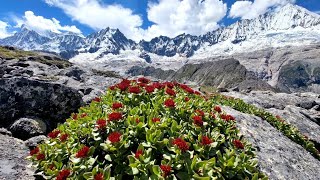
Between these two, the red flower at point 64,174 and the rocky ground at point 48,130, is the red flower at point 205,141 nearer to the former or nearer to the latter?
the red flower at point 64,174

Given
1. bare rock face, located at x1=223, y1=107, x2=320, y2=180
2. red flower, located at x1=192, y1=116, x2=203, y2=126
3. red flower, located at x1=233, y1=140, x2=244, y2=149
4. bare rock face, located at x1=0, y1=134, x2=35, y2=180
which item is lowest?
bare rock face, located at x1=223, y1=107, x2=320, y2=180

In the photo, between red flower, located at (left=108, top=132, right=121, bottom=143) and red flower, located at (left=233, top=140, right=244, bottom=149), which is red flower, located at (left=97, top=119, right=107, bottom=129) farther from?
red flower, located at (left=233, top=140, right=244, bottom=149)

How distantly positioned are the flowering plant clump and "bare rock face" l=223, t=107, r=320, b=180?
1.95 meters

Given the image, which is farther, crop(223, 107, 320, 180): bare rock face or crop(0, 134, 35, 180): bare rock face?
crop(223, 107, 320, 180): bare rock face

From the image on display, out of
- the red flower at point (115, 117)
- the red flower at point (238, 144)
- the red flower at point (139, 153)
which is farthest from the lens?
the red flower at point (238, 144)

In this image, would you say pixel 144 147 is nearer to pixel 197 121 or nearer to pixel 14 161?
pixel 197 121

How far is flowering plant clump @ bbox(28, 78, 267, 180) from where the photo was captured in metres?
7.59

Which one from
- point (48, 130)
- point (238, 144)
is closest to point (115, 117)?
point (238, 144)

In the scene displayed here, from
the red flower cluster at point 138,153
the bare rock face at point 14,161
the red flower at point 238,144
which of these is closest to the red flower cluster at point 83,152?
the red flower cluster at point 138,153

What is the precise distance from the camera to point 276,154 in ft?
41.1

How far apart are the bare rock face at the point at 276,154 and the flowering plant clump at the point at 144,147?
195 cm

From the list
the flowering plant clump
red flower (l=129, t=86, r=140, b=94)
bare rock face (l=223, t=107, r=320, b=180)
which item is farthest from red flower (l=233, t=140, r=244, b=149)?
red flower (l=129, t=86, r=140, b=94)

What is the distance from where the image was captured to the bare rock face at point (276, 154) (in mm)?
11469

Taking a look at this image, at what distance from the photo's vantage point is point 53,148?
9148 mm
